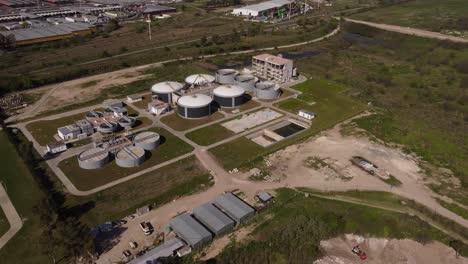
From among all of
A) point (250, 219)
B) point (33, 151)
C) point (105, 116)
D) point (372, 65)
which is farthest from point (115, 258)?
point (372, 65)

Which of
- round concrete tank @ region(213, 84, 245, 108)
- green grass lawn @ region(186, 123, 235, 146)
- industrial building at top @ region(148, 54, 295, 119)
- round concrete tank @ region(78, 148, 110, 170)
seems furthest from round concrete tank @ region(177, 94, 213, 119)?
round concrete tank @ region(78, 148, 110, 170)

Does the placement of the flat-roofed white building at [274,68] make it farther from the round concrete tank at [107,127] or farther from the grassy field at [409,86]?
the round concrete tank at [107,127]

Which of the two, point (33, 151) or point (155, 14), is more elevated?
point (155, 14)

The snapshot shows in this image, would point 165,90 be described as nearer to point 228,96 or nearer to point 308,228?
point 228,96

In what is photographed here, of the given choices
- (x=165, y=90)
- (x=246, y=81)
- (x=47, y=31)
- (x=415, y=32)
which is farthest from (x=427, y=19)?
(x=47, y=31)

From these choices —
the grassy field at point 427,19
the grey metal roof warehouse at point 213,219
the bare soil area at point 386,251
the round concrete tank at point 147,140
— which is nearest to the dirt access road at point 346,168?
the bare soil area at point 386,251

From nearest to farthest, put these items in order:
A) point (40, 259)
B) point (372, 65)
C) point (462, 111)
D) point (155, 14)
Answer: point (40, 259)
point (462, 111)
point (372, 65)
point (155, 14)

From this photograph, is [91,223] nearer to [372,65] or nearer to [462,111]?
[462,111]
